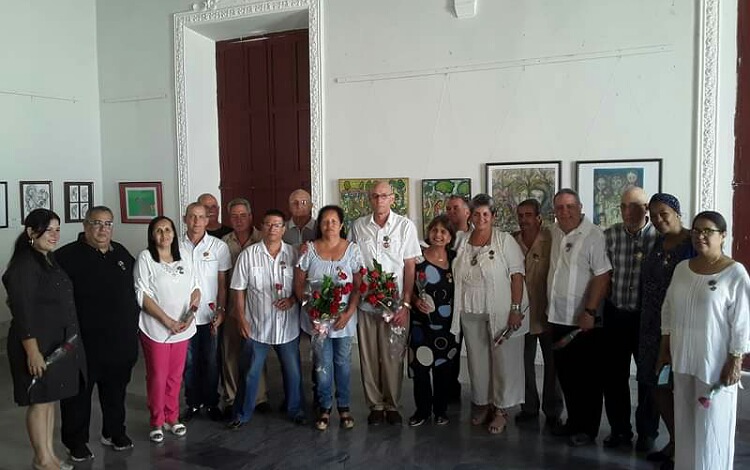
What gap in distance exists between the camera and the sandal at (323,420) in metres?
4.08

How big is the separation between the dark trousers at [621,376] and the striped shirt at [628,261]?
0.09 m

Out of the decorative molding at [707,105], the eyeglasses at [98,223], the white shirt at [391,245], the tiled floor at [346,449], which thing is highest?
the decorative molding at [707,105]

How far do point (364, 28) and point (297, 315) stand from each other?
3.42 m

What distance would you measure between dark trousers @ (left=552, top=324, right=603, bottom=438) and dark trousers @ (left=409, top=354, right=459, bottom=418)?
761 mm

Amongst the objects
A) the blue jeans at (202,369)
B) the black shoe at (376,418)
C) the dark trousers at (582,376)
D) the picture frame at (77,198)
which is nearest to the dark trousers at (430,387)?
the black shoe at (376,418)

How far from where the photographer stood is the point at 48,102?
7055mm

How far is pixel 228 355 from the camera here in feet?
14.6

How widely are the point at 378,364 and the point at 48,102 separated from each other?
5.55m

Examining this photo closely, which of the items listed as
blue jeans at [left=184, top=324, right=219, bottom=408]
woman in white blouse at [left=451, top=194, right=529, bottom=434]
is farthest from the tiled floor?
woman in white blouse at [left=451, top=194, right=529, bottom=434]

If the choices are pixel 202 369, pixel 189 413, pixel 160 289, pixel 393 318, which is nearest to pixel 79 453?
pixel 189 413

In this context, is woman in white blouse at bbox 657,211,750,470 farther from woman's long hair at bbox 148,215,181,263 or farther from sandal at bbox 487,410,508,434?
woman's long hair at bbox 148,215,181,263

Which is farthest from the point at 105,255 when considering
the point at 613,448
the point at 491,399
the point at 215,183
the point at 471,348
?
the point at 215,183

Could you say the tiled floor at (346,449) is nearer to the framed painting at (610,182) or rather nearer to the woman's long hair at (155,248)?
the woman's long hair at (155,248)

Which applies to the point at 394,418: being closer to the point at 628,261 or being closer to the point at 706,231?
the point at 628,261
